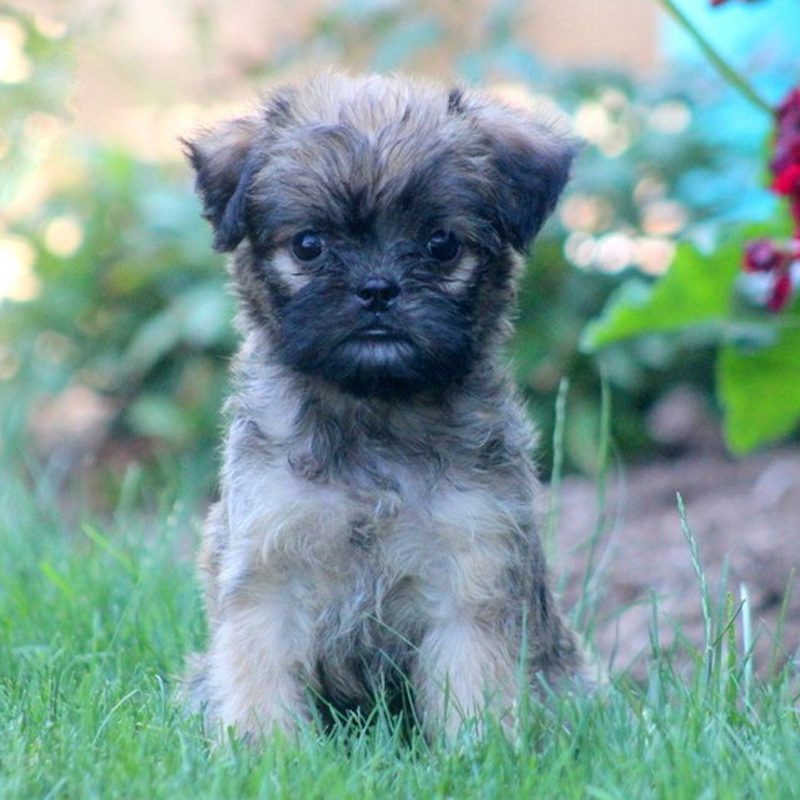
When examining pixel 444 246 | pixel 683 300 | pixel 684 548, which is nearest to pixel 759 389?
pixel 683 300

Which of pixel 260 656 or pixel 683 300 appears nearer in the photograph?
pixel 260 656

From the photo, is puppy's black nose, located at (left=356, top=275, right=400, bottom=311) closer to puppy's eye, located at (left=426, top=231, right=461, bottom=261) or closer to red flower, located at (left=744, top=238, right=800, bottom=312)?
puppy's eye, located at (left=426, top=231, right=461, bottom=261)

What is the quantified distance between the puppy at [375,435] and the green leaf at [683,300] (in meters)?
1.56

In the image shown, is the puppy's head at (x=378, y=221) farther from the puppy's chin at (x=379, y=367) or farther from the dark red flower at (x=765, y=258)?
the dark red flower at (x=765, y=258)

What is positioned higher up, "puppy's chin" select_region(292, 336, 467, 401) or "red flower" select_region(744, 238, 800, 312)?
"puppy's chin" select_region(292, 336, 467, 401)

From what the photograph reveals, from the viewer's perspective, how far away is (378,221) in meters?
3.80

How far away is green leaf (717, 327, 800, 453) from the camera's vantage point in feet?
19.2

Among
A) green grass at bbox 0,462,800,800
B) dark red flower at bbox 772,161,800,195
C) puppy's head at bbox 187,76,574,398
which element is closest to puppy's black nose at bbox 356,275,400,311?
puppy's head at bbox 187,76,574,398

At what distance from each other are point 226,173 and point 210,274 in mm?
3712

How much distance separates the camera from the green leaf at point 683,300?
557cm

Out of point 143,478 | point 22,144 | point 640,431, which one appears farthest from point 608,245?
point 22,144

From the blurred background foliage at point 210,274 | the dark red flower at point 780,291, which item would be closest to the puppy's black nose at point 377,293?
the dark red flower at point 780,291

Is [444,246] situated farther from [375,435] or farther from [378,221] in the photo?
[375,435]

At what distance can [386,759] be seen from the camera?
3.55 m
